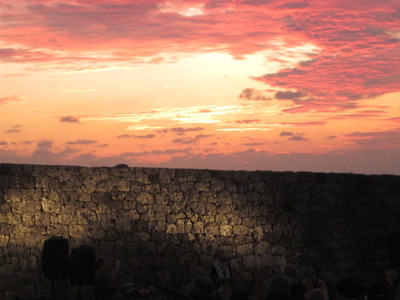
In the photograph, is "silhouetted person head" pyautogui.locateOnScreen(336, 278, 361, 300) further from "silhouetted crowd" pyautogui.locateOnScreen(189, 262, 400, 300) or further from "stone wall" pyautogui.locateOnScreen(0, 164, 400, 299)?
"stone wall" pyautogui.locateOnScreen(0, 164, 400, 299)

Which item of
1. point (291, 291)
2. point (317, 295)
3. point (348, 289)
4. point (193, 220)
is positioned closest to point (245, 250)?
point (193, 220)

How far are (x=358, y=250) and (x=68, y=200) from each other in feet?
22.1

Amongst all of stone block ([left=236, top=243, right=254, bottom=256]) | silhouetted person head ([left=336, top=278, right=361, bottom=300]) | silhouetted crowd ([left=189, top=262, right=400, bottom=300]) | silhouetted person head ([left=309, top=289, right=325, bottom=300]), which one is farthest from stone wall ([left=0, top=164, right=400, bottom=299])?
silhouetted person head ([left=309, top=289, right=325, bottom=300])

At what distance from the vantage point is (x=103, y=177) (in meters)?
17.8

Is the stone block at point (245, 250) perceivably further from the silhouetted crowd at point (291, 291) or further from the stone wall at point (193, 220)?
the silhouetted crowd at point (291, 291)

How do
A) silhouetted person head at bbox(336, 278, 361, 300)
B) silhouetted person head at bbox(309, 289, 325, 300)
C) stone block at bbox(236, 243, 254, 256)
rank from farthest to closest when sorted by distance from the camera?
1. stone block at bbox(236, 243, 254, 256)
2. silhouetted person head at bbox(336, 278, 361, 300)
3. silhouetted person head at bbox(309, 289, 325, 300)

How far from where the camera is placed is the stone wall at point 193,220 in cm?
1730

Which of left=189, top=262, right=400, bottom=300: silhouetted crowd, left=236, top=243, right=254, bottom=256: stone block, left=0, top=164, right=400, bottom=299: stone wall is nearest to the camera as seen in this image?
left=189, top=262, right=400, bottom=300: silhouetted crowd

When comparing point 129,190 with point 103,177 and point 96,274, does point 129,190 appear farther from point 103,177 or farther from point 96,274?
point 96,274

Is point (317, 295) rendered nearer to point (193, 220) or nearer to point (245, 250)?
point (193, 220)

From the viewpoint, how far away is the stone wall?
1730 cm

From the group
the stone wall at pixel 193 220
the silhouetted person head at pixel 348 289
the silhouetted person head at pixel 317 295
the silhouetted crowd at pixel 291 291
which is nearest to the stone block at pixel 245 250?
the stone wall at pixel 193 220

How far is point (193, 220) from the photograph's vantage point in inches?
724

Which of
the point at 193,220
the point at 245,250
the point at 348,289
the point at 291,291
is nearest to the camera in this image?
the point at 348,289
